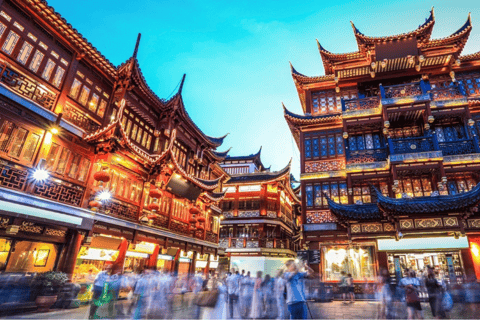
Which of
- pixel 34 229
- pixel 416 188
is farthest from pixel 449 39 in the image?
pixel 34 229

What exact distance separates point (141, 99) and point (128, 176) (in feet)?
15.2

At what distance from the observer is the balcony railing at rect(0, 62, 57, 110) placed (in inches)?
389

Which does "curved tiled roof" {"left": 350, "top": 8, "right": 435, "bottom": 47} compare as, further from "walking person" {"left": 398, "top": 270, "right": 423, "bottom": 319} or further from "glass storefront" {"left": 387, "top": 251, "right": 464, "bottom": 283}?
"walking person" {"left": 398, "top": 270, "right": 423, "bottom": 319}

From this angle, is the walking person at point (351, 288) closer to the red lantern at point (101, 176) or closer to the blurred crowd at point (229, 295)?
the blurred crowd at point (229, 295)

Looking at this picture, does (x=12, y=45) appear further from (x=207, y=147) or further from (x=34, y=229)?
(x=207, y=147)

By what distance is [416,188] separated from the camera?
55.5 feet

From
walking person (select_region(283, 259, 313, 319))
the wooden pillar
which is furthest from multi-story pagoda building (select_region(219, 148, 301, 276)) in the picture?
walking person (select_region(283, 259, 313, 319))

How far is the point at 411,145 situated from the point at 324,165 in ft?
16.3

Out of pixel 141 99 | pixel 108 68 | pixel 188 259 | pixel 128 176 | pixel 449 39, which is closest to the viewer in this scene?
pixel 108 68

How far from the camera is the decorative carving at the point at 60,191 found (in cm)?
1059

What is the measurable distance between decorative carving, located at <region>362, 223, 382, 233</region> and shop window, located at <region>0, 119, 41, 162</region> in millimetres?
16123

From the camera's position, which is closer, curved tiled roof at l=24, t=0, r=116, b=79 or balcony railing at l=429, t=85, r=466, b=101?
curved tiled roof at l=24, t=0, r=116, b=79

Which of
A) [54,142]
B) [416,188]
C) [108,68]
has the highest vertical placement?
[108,68]

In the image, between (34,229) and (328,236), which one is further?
(328,236)
